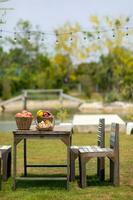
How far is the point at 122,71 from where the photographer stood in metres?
31.0

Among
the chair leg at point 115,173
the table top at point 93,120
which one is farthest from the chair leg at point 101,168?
the table top at point 93,120

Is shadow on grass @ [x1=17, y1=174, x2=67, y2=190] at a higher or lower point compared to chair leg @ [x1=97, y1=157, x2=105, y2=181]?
lower

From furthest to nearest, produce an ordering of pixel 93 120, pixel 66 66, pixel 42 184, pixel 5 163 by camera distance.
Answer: pixel 66 66 → pixel 93 120 → pixel 5 163 → pixel 42 184

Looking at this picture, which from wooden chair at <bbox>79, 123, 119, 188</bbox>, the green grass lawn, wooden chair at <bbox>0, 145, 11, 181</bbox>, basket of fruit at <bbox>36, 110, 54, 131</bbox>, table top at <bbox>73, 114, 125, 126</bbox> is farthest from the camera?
table top at <bbox>73, 114, 125, 126</bbox>

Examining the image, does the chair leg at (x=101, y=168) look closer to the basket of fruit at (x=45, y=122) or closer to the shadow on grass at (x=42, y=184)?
the shadow on grass at (x=42, y=184)

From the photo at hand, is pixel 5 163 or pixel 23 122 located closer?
pixel 23 122

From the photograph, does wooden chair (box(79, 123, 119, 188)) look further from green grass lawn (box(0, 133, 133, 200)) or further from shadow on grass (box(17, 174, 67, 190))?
shadow on grass (box(17, 174, 67, 190))

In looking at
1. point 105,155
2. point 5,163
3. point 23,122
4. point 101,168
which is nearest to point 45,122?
point 23,122

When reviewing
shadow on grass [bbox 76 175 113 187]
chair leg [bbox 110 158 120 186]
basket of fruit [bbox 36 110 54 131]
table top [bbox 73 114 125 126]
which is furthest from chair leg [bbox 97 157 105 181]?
table top [bbox 73 114 125 126]

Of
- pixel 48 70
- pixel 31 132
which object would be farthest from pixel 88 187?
pixel 48 70

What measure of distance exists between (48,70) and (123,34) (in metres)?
11.2

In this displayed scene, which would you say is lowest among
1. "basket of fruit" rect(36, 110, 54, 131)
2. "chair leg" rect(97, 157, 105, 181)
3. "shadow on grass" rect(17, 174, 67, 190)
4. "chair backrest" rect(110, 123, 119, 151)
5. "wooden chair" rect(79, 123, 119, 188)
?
"shadow on grass" rect(17, 174, 67, 190)

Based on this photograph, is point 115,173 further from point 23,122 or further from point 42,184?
point 23,122

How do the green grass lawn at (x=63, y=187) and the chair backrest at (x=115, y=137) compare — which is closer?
the green grass lawn at (x=63, y=187)
